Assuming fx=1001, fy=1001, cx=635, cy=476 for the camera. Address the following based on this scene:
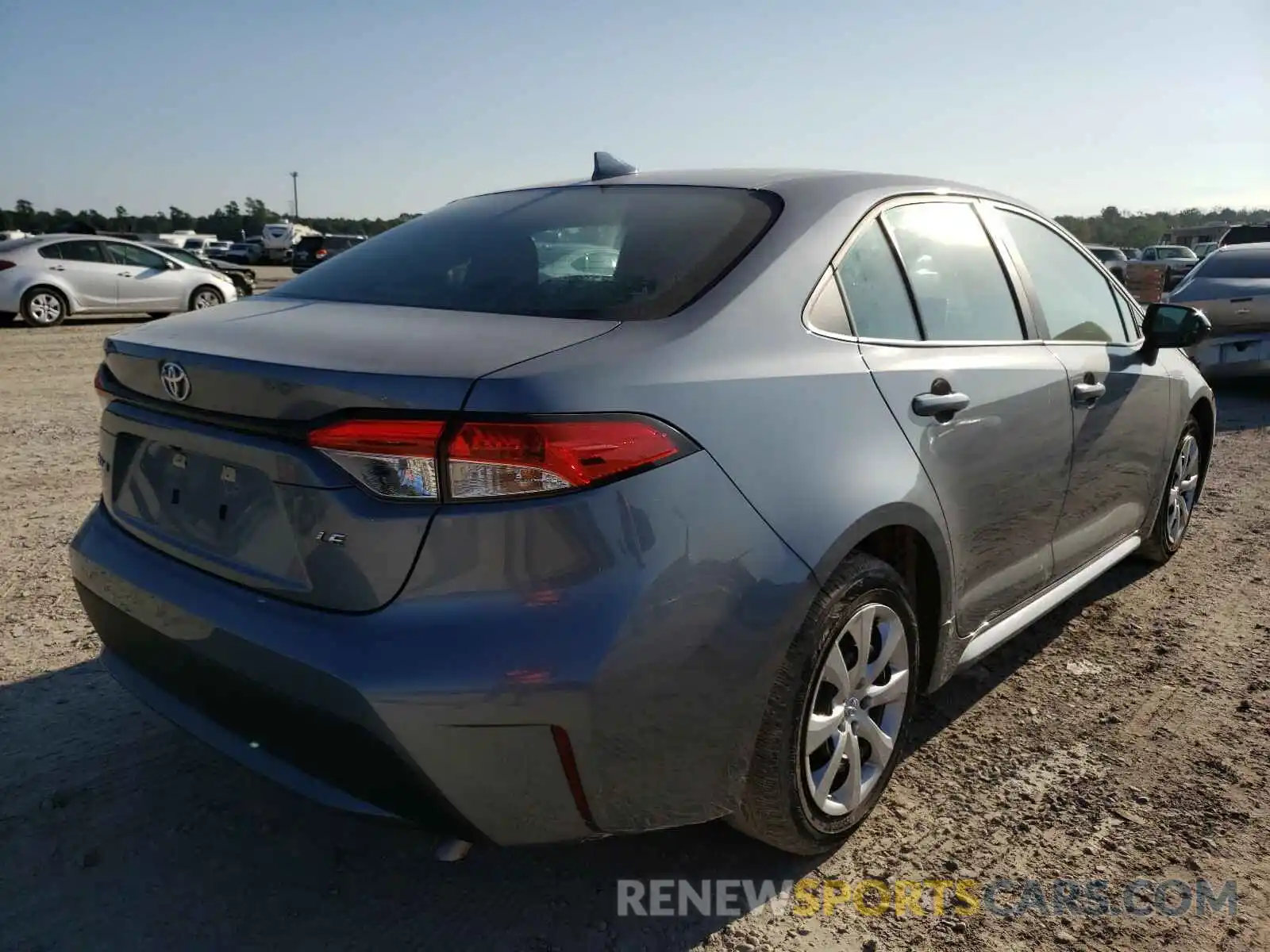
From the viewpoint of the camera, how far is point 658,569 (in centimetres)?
187

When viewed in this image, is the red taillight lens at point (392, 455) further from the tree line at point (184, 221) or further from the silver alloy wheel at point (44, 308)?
the tree line at point (184, 221)

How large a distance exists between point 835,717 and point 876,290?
1110mm

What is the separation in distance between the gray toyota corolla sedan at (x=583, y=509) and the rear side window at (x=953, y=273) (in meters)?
0.02

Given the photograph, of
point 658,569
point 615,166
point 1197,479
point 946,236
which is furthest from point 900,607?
point 1197,479

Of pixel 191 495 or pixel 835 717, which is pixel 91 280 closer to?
pixel 191 495

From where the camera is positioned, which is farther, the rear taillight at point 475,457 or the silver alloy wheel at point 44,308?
the silver alloy wheel at point 44,308

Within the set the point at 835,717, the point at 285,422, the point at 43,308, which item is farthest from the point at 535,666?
the point at 43,308

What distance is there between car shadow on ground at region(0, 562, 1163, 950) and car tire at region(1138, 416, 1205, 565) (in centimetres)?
275

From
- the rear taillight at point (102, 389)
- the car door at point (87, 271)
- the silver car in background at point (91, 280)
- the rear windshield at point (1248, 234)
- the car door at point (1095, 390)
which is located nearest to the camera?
the rear taillight at point (102, 389)

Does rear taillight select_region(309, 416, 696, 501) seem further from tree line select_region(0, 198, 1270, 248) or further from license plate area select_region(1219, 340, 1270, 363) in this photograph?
tree line select_region(0, 198, 1270, 248)

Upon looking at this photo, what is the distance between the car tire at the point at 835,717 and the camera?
7.18 ft

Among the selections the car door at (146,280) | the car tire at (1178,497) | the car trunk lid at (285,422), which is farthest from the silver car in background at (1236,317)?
the car door at (146,280)

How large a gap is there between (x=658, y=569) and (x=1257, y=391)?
11097 mm

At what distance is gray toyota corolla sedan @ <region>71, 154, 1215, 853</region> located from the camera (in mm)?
1811
